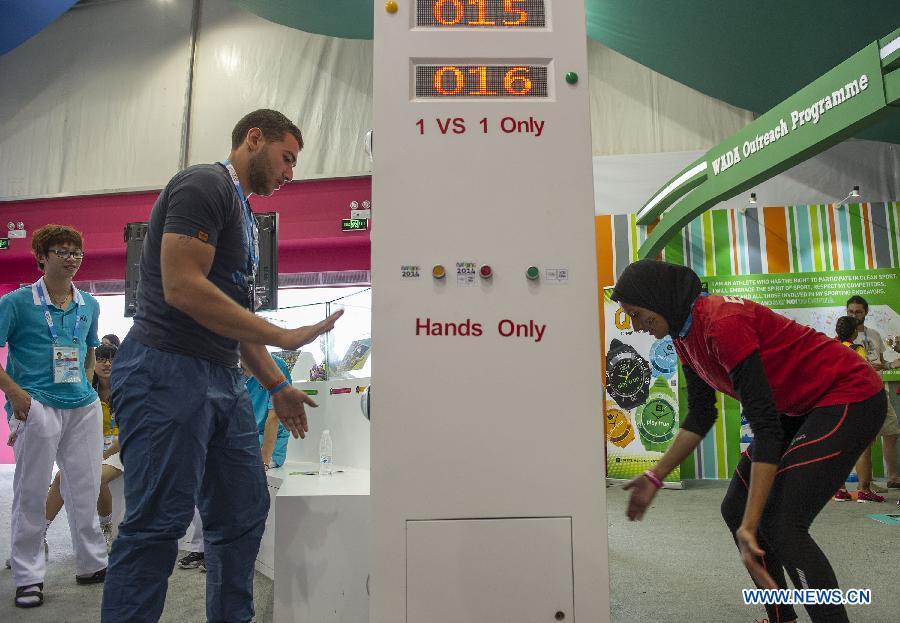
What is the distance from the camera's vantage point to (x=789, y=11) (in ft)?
16.9

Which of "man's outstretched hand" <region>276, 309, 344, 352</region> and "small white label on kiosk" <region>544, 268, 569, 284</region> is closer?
"man's outstretched hand" <region>276, 309, 344, 352</region>

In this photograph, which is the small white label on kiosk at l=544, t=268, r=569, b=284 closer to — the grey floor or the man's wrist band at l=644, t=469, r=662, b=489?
the man's wrist band at l=644, t=469, r=662, b=489

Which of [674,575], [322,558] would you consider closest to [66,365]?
[322,558]

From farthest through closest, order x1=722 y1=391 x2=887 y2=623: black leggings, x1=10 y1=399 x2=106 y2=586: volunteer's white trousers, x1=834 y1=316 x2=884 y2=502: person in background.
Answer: x1=834 y1=316 x2=884 y2=502: person in background < x1=10 y1=399 x2=106 y2=586: volunteer's white trousers < x1=722 y1=391 x2=887 y2=623: black leggings

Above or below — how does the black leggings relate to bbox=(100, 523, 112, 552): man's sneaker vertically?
above

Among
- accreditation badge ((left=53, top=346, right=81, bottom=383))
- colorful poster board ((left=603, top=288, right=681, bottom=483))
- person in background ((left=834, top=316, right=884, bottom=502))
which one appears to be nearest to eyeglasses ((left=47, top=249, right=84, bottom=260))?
accreditation badge ((left=53, top=346, right=81, bottom=383))

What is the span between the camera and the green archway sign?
3438mm

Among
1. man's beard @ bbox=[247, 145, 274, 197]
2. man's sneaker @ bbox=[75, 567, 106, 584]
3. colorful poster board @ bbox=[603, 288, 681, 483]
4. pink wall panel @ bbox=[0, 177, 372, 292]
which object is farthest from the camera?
pink wall panel @ bbox=[0, 177, 372, 292]

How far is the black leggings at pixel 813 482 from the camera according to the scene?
1.73 m

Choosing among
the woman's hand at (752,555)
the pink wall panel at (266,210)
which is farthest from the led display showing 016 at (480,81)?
the pink wall panel at (266,210)

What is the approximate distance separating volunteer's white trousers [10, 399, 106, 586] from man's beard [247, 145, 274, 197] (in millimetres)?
1760

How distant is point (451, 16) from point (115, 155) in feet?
30.7

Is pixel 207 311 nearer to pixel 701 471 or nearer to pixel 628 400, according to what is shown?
pixel 628 400

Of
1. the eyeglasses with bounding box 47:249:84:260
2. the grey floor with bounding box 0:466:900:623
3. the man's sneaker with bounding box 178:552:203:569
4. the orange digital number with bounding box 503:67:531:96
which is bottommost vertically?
the grey floor with bounding box 0:466:900:623
